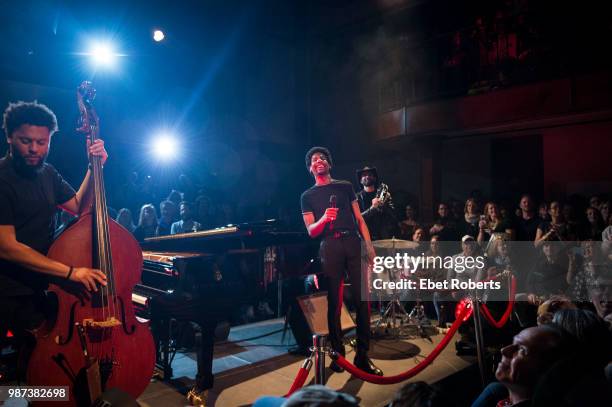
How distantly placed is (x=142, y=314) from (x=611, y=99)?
8.57 metres

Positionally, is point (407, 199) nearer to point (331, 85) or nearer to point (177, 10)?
point (331, 85)

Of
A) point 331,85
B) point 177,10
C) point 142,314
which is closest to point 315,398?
point 142,314

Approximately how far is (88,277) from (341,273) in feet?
6.91

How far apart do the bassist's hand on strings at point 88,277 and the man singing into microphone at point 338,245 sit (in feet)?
6.12

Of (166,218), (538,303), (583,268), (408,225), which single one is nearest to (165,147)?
(166,218)

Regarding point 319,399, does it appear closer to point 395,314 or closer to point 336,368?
point 336,368

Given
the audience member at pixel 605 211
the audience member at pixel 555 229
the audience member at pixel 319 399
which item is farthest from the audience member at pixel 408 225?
the audience member at pixel 319 399

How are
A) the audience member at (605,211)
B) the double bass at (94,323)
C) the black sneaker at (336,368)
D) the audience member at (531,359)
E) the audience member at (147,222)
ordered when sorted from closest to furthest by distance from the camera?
the audience member at (531,359) → the double bass at (94,323) → the black sneaker at (336,368) → the audience member at (605,211) → the audience member at (147,222)

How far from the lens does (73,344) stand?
2.21 meters

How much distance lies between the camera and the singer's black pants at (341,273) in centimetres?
372

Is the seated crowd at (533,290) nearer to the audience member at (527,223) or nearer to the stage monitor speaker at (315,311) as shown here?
the audience member at (527,223)

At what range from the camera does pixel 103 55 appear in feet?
27.2

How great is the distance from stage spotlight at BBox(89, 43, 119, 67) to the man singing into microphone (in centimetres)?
635

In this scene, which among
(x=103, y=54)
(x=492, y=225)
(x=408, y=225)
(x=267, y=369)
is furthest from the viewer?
(x=103, y=54)
